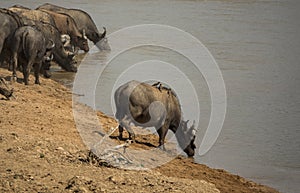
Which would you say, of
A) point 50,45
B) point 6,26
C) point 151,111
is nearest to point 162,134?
point 151,111

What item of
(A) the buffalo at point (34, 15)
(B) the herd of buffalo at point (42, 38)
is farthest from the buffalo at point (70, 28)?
(A) the buffalo at point (34, 15)

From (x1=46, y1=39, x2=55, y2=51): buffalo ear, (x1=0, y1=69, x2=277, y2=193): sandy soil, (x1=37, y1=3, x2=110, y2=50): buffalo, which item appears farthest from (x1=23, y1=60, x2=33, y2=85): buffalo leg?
(x1=37, y1=3, x2=110, y2=50): buffalo

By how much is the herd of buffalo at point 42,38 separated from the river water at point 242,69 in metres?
0.75

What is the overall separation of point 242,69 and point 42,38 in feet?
24.7

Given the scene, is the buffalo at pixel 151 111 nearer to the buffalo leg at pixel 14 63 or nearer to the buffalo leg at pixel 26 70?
the buffalo leg at pixel 26 70

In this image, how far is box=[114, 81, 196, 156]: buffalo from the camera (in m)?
11.4

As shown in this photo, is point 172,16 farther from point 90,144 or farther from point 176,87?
point 90,144

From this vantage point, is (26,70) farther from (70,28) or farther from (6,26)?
(70,28)

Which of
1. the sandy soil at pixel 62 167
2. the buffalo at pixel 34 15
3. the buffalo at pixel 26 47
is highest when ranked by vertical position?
the buffalo at pixel 34 15

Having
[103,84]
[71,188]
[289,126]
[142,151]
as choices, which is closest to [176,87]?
[103,84]

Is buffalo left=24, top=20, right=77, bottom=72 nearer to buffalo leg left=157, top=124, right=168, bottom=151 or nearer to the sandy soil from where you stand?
the sandy soil

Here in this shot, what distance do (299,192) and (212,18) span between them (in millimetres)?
21053

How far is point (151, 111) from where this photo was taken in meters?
11.8

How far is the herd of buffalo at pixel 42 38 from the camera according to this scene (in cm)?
1538
